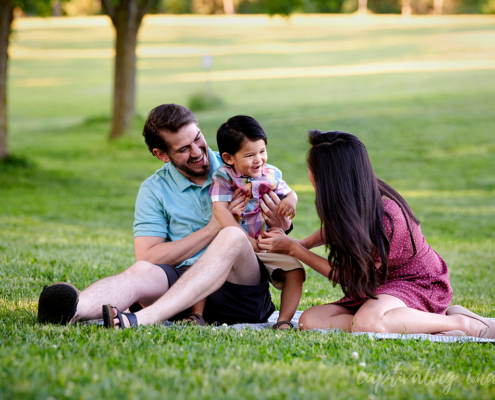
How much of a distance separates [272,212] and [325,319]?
802 mm

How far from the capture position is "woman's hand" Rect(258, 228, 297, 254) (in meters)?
3.73

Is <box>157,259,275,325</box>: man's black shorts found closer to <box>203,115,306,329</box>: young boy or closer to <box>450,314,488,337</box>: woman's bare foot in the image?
<box>203,115,306,329</box>: young boy

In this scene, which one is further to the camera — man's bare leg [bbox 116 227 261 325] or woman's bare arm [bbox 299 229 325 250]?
woman's bare arm [bbox 299 229 325 250]

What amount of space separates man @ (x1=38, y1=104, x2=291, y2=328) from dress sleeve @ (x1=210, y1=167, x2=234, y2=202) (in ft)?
0.27

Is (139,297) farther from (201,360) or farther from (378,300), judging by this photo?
(378,300)

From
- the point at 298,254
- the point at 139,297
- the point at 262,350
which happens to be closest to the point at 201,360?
the point at 262,350

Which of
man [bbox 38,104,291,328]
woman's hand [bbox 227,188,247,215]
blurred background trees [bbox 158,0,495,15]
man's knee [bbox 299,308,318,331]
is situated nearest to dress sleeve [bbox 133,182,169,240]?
man [bbox 38,104,291,328]

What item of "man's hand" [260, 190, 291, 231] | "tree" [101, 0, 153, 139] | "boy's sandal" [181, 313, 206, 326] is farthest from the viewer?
"tree" [101, 0, 153, 139]

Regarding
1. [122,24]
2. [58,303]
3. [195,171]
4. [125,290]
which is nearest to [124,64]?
[122,24]

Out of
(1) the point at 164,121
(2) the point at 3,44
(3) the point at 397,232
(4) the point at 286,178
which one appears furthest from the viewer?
(4) the point at 286,178

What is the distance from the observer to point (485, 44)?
117 feet

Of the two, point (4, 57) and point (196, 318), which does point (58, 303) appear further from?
point (4, 57)

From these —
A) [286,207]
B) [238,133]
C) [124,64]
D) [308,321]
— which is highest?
[124,64]

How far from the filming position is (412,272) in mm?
3752
